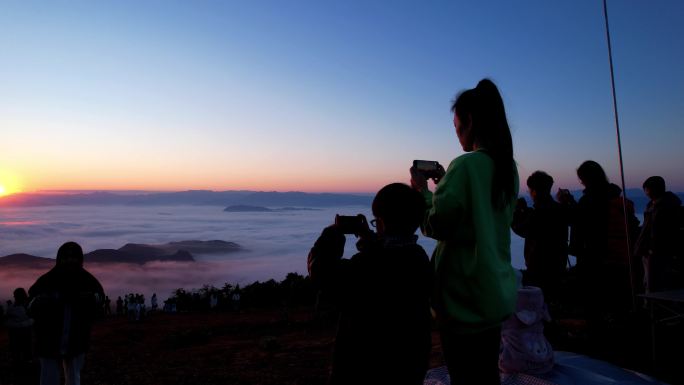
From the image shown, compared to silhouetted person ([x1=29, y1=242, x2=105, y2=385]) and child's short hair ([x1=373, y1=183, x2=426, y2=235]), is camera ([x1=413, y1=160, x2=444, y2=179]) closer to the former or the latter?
child's short hair ([x1=373, y1=183, x2=426, y2=235])

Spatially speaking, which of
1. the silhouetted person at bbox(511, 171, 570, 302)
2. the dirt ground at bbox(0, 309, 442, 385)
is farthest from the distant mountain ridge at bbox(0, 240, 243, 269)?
the silhouetted person at bbox(511, 171, 570, 302)

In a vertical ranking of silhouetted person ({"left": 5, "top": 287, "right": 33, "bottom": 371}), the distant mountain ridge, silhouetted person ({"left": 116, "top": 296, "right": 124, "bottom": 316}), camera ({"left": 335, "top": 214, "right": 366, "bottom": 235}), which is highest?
camera ({"left": 335, "top": 214, "right": 366, "bottom": 235})

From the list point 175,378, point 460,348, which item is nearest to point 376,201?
point 460,348

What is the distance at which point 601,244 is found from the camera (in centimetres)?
456

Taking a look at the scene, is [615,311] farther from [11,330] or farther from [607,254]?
[11,330]

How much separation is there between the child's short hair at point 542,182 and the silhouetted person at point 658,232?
2.33 meters

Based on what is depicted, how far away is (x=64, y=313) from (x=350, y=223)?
354 cm

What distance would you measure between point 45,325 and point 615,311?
21.9 feet

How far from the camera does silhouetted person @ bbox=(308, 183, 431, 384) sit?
1835 millimetres

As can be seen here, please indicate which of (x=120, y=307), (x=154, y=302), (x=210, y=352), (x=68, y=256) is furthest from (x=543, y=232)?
(x=120, y=307)

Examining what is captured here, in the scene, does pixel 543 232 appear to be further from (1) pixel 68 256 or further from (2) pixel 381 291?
(1) pixel 68 256

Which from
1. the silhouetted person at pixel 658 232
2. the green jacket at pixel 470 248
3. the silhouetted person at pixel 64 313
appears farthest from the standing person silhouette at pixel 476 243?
the silhouetted person at pixel 658 232

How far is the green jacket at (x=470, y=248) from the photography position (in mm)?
1751

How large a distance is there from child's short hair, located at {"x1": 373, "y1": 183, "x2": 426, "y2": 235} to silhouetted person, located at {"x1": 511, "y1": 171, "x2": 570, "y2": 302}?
3063 mm
